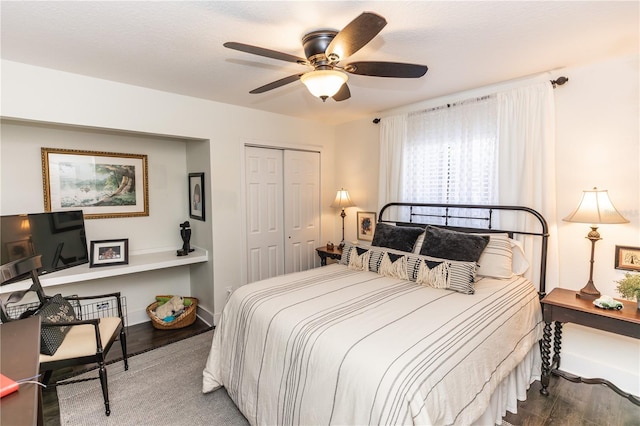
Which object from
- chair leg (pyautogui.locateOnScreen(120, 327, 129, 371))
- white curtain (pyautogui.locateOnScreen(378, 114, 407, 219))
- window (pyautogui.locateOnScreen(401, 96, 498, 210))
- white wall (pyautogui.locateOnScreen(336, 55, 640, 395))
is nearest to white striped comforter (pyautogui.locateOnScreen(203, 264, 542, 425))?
white wall (pyautogui.locateOnScreen(336, 55, 640, 395))

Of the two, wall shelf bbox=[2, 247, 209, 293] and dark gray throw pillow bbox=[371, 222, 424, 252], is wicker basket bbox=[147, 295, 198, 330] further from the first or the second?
dark gray throw pillow bbox=[371, 222, 424, 252]

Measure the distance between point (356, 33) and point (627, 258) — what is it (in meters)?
2.50

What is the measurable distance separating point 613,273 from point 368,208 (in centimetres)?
235

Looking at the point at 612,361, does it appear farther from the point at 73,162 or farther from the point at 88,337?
the point at 73,162

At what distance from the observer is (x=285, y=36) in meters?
1.89

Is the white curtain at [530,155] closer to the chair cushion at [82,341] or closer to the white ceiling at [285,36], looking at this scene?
the white ceiling at [285,36]

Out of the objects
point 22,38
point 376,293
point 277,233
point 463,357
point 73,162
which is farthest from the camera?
point 277,233

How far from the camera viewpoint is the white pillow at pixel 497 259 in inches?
98.2

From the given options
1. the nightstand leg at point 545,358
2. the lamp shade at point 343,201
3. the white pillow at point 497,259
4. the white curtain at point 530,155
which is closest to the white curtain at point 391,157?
the lamp shade at point 343,201

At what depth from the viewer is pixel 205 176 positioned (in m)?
3.41

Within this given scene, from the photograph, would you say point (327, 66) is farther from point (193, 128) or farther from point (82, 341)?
point (82, 341)

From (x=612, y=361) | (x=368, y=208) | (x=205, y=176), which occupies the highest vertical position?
(x=205, y=176)

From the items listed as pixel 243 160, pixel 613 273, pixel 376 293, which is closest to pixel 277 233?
pixel 243 160

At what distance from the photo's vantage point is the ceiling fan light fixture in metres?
1.72
